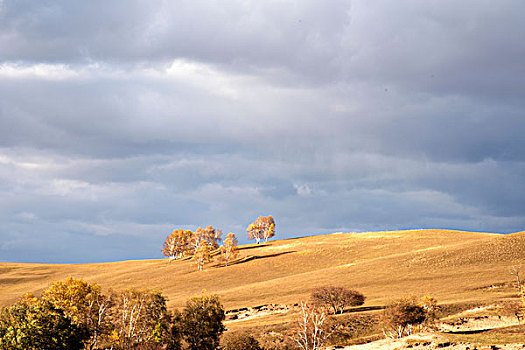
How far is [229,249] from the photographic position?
15262cm

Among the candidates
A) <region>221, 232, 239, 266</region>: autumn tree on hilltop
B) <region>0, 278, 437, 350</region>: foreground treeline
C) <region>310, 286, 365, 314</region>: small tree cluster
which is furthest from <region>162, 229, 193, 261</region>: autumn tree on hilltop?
<region>0, 278, 437, 350</region>: foreground treeline

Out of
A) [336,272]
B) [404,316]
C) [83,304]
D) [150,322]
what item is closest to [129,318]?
[150,322]

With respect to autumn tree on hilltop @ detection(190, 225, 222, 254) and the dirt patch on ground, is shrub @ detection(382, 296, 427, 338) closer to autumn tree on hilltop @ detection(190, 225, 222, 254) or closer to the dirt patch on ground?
the dirt patch on ground

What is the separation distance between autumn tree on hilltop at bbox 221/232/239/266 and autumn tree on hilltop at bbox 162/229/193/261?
27.0 metres

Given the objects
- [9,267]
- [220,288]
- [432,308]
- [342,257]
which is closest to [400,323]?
[432,308]

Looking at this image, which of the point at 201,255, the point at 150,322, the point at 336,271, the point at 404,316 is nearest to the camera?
the point at 150,322

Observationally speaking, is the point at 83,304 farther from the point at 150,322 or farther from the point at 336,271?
the point at 336,271

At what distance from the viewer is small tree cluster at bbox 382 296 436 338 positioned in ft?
211

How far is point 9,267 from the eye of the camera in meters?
172

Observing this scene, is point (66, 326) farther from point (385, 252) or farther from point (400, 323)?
point (385, 252)

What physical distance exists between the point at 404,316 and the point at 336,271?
53.2m

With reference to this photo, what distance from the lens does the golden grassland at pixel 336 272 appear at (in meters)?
93.4

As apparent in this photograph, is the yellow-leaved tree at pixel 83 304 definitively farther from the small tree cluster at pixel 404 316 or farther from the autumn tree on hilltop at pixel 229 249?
the autumn tree on hilltop at pixel 229 249

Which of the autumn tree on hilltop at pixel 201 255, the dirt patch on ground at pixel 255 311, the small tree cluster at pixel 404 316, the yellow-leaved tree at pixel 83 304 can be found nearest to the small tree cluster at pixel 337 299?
the dirt patch on ground at pixel 255 311
